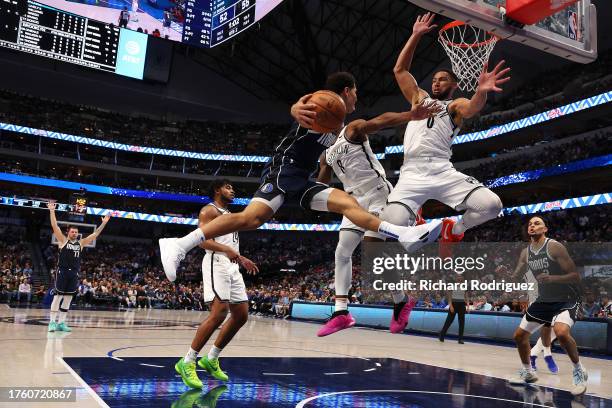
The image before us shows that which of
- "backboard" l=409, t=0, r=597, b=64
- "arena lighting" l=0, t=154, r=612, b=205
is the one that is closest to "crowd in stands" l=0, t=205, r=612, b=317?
"arena lighting" l=0, t=154, r=612, b=205

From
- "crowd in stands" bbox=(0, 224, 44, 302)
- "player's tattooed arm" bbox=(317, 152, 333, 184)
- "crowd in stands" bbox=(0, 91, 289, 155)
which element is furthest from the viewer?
"crowd in stands" bbox=(0, 91, 289, 155)

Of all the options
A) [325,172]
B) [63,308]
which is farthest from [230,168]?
[325,172]

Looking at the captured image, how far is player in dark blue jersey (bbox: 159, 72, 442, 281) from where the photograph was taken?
4414 mm

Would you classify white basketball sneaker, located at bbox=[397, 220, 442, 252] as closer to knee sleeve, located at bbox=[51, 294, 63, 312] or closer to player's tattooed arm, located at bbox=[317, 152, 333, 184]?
player's tattooed arm, located at bbox=[317, 152, 333, 184]

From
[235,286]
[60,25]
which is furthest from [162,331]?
[60,25]

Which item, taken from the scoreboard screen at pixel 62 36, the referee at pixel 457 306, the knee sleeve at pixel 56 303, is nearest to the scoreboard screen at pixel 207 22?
the scoreboard screen at pixel 62 36

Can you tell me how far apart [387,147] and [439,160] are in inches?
1346

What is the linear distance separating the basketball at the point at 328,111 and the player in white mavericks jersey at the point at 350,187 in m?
0.30

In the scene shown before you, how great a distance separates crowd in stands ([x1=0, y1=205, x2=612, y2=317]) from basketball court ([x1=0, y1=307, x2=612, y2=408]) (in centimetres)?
722

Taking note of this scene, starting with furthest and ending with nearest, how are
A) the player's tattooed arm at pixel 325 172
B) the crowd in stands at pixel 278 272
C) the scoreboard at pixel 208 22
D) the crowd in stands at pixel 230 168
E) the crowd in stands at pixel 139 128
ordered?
the crowd in stands at pixel 139 128 → the scoreboard at pixel 208 22 → the crowd in stands at pixel 230 168 → the crowd in stands at pixel 278 272 → the player's tattooed arm at pixel 325 172

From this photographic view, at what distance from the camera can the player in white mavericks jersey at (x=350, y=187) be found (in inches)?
198

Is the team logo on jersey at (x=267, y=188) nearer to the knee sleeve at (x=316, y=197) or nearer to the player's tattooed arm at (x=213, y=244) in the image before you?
A: the knee sleeve at (x=316, y=197)

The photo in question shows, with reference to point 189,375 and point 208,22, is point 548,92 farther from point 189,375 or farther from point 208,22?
point 189,375

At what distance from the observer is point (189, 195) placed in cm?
4294
